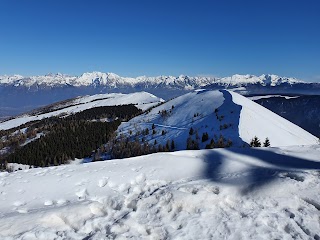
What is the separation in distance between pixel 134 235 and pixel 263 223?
4.41 meters

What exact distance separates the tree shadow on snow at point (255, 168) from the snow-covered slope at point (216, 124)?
109 ft

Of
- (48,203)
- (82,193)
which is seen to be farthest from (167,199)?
(48,203)

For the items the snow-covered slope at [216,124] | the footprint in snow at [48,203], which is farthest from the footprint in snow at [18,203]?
the snow-covered slope at [216,124]

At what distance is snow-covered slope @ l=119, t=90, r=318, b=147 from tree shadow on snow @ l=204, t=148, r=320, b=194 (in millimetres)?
33109

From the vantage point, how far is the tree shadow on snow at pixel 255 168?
46.5 ft

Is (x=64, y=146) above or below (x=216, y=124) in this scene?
below

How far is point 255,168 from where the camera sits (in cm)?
1650

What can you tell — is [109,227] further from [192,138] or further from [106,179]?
[192,138]

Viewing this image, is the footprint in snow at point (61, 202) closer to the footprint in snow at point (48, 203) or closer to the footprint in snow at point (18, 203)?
the footprint in snow at point (48, 203)

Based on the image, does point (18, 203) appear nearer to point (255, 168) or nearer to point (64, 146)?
point (255, 168)

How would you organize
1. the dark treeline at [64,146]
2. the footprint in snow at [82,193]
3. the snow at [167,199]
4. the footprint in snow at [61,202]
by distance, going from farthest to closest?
the dark treeline at [64,146] < the footprint in snow at [82,193] < the footprint in snow at [61,202] < the snow at [167,199]

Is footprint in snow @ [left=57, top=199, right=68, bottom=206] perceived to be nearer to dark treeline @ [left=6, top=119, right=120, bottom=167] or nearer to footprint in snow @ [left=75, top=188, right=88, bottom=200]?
footprint in snow @ [left=75, top=188, right=88, bottom=200]

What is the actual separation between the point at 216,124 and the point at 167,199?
58.6 metres

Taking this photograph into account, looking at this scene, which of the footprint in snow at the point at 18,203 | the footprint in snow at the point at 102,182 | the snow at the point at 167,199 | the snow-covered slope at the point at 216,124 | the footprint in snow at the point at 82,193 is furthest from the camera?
the snow-covered slope at the point at 216,124
